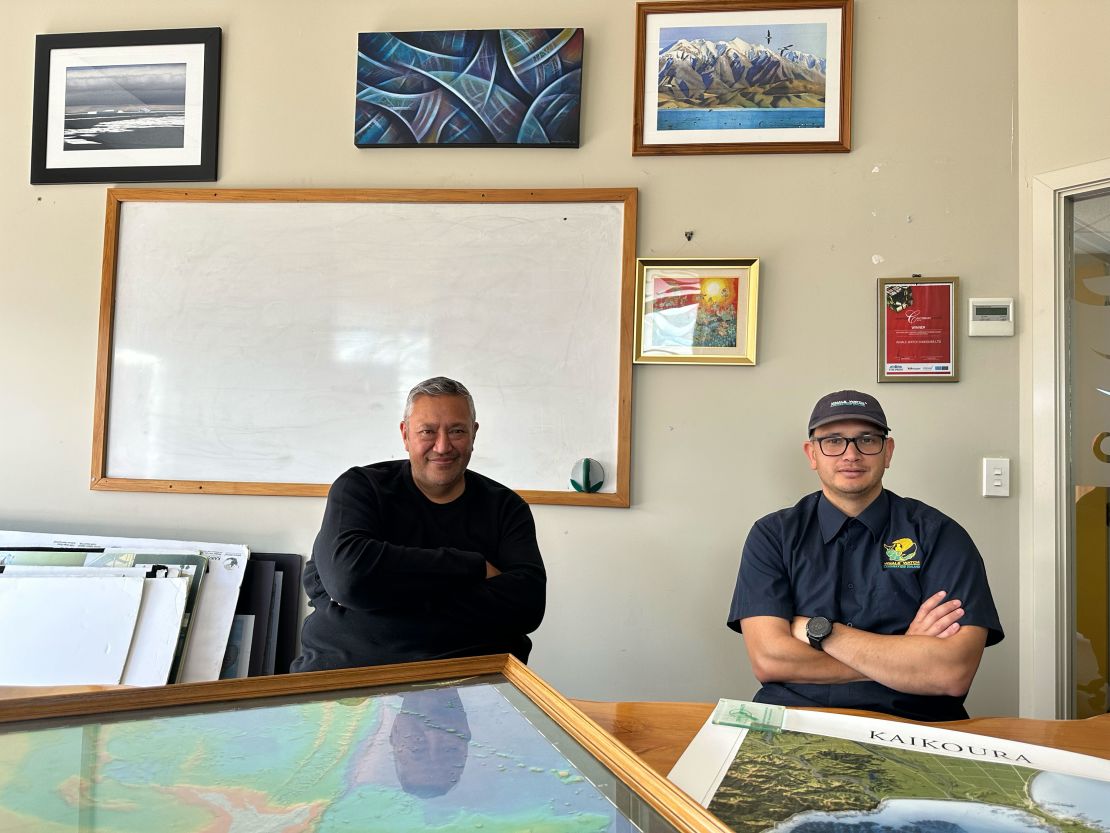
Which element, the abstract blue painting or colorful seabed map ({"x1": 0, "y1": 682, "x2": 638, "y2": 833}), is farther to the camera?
the abstract blue painting

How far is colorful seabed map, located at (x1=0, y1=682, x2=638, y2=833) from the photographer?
58 centimetres

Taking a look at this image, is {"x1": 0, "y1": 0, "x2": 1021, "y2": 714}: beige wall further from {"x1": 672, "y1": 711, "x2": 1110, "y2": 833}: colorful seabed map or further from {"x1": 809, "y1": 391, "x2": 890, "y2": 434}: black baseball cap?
{"x1": 672, "y1": 711, "x2": 1110, "y2": 833}: colorful seabed map

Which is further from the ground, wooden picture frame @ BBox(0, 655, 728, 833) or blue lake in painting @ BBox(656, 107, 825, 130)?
blue lake in painting @ BBox(656, 107, 825, 130)

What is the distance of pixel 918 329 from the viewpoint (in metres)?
2.38

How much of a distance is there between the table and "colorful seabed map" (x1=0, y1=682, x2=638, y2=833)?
0.29 metres

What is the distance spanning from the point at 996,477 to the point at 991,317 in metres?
0.48

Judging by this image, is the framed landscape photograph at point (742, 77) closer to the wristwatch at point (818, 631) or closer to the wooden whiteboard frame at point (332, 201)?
the wooden whiteboard frame at point (332, 201)

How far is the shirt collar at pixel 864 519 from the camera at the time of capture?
68.5 inches

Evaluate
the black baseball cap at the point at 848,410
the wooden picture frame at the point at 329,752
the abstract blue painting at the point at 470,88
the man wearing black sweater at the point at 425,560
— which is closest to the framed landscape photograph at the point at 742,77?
the abstract blue painting at the point at 470,88

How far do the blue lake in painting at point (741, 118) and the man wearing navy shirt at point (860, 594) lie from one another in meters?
1.06

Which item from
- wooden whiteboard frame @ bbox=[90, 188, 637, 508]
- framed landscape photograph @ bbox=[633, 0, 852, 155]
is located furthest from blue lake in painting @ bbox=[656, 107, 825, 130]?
wooden whiteboard frame @ bbox=[90, 188, 637, 508]

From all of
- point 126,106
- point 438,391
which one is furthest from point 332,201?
point 438,391

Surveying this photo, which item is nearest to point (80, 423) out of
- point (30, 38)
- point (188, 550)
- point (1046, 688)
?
point (188, 550)

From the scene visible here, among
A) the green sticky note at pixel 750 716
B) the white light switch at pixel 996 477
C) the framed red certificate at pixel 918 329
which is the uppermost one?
the framed red certificate at pixel 918 329
